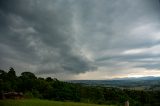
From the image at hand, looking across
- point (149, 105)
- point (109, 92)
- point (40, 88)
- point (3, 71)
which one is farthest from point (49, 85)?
point (149, 105)

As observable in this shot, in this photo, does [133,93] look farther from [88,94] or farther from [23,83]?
[23,83]

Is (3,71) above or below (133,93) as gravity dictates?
above

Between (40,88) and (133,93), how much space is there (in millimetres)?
13678

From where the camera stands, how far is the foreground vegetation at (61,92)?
24352 mm

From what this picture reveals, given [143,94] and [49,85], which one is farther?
[143,94]

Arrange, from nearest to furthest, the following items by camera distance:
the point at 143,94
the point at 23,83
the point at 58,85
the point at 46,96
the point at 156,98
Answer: the point at 46,96, the point at 23,83, the point at 58,85, the point at 156,98, the point at 143,94

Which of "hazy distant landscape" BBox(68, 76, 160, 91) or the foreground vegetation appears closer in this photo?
the foreground vegetation

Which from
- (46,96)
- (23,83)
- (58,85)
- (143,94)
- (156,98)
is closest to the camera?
(46,96)

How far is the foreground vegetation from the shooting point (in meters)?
24.4

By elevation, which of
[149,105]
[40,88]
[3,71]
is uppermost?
[3,71]

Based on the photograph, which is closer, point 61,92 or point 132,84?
point 61,92

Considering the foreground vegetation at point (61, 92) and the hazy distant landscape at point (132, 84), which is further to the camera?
the hazy distant landscape at point (132, 84)

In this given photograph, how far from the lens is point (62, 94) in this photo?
81.6 ft

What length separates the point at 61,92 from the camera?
82.1ft
